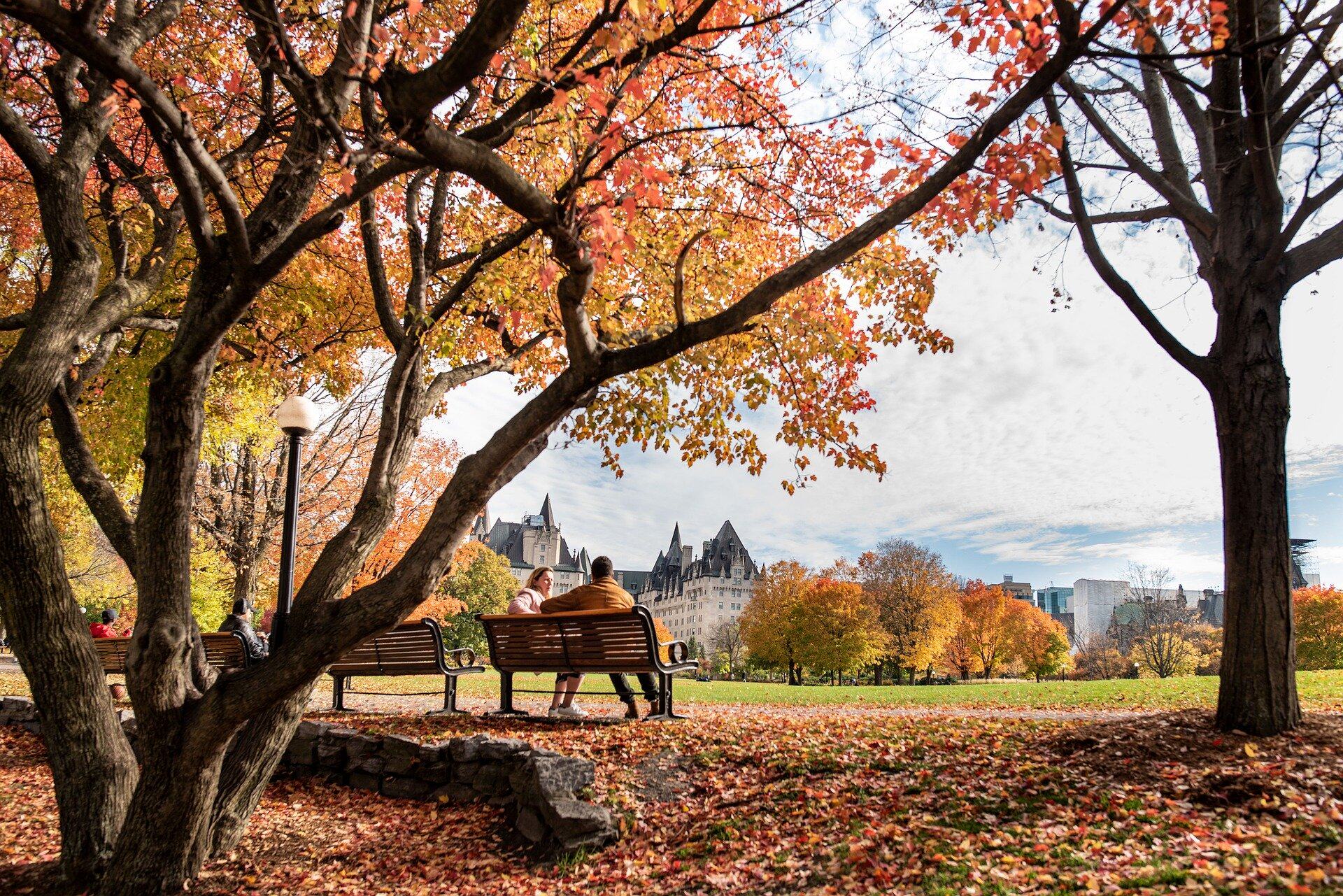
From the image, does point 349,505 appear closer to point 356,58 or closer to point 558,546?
point 356,58

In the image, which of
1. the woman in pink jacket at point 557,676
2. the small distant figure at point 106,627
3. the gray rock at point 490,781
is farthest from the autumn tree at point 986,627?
the gray rock at point 490,781

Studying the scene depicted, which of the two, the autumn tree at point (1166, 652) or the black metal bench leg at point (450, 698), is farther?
the autumn tree at point (1166, 652)

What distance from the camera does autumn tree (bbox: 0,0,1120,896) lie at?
14.8 ft

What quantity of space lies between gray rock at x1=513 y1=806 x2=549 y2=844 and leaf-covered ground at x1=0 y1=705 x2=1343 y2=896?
0.14 m

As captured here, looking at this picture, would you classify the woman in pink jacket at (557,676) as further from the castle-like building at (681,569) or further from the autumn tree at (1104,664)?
the castle-like building at (681,569)

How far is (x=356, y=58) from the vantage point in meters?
4.95

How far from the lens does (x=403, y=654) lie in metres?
9.46

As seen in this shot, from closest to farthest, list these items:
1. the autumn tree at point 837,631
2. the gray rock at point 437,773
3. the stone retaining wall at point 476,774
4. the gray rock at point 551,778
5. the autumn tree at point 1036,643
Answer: the stone retaining wall at point 476,774, the gray rock at point 551,778, the gray rock at point 437,773, the autumn tree at point 837,631, the autumn tree at point 1036,643

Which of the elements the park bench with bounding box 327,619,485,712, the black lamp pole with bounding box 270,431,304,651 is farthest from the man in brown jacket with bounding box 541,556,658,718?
the black lamp pole with bounding box 270,431,304,651

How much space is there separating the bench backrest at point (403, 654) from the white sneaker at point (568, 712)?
4.16 ft

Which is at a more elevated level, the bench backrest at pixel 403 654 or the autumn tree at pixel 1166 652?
the bench backrest at pixel 403 654

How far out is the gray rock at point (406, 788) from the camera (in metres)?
6.72

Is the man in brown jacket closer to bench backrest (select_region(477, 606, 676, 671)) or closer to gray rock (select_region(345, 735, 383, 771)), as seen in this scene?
bench backrest (select_region(477, 606, 676, 671))

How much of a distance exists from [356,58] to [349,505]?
Answer: 790 inches
